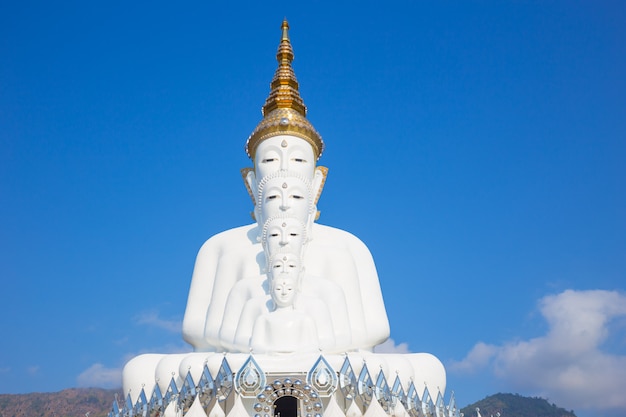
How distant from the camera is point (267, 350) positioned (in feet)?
34.0

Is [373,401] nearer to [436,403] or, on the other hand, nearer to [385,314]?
[436,403]

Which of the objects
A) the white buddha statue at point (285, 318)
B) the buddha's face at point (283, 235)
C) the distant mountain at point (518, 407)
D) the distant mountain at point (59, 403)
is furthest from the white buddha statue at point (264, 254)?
the distant mountain at point (518, 407)

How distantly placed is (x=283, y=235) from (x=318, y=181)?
8.70 feet

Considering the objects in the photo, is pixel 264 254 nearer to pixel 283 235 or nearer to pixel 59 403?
pixel 283 235

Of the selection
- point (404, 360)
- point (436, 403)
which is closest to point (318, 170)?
point (404, 360)

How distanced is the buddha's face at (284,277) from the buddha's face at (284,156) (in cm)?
220

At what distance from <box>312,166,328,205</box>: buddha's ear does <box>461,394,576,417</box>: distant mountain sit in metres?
31.0

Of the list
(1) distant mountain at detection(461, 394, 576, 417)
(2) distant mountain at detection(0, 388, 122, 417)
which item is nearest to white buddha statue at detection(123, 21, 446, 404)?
(2) distant mountain at detection(0, 388, 122, 417)

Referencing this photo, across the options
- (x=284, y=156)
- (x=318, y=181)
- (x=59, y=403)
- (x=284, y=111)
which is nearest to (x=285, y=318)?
(x=284, y=156)

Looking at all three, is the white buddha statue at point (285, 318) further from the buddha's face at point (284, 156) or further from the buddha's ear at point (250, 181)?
the buddha's ear at point (250, 181)

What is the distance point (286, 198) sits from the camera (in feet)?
40.5

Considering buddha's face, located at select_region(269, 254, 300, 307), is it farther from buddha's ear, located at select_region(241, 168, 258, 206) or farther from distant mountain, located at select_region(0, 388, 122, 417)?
distant mountain, located at select_region(0, 388, 122, 417)

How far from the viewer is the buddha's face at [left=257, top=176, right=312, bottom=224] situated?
1235 centimetres

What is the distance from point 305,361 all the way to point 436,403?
2.45m
